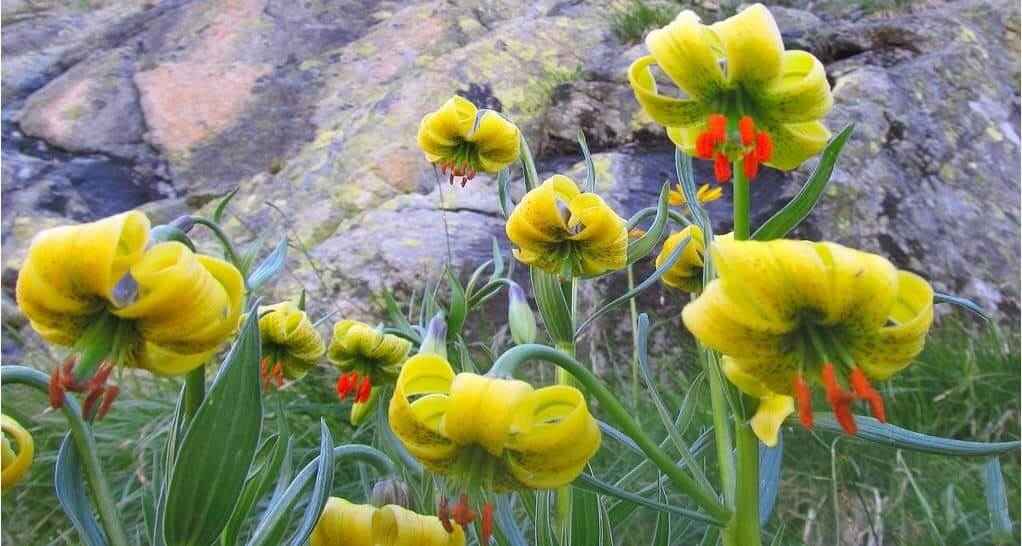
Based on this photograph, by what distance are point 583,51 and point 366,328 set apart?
9.00ft

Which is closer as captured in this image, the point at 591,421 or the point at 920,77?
the point at 591,421

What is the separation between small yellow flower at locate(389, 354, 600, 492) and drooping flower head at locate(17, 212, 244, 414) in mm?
117

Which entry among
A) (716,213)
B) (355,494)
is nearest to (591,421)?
(355,494)

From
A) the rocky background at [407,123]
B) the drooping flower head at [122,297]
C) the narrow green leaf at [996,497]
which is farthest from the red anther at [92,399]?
the rocky background at [407,123]

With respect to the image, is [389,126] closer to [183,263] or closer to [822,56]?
[822,56]

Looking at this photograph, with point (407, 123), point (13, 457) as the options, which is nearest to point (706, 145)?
point (13, 457)

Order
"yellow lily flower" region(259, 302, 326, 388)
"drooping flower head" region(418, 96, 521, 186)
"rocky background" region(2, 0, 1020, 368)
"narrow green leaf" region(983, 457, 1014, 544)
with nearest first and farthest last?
"narrow green leaf" region(983, 457, 1014, 544) < "yellow lily flower" region(259, 302, 326, 388) < "drooping flower head" region(418, 96, 521, 186) < "rocky background" region(2, 0, 1020, 368)

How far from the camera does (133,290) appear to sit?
51 cm

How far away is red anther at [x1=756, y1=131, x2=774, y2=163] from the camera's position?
0.59 meters

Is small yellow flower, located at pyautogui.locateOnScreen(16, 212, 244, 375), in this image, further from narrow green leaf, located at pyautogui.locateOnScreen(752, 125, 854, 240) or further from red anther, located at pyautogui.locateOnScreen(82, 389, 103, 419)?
narrow green leaf, located at pyautogui.locateOnScreen(752, 125, 854, 240)

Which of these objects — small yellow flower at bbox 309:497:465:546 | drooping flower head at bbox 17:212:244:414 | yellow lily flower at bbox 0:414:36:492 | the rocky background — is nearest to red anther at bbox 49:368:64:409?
drooping flower head at bbox 17:212:244:414

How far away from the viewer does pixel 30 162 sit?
11.7 ft

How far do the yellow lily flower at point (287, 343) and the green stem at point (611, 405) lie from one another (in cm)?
43

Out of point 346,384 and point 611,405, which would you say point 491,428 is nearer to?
point 611,405
